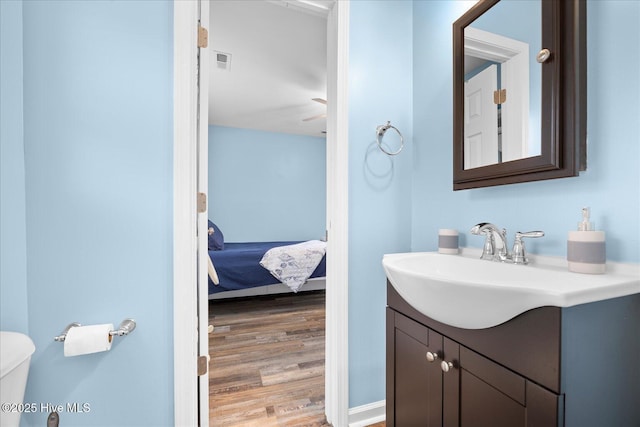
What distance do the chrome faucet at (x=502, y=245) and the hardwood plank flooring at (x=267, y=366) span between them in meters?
1.18

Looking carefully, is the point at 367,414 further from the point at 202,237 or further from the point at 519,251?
the point at 202,237

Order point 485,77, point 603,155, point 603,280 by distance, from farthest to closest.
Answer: point 485,77
point 603,155
point 603,280

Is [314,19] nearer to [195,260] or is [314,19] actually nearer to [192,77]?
[192,77]

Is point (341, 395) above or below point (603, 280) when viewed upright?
below

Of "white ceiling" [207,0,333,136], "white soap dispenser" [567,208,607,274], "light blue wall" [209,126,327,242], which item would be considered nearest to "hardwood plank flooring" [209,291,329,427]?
"white soap dispenser" [567,208,607,274]

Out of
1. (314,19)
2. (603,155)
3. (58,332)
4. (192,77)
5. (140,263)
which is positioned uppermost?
(314,19)

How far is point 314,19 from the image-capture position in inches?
75.0

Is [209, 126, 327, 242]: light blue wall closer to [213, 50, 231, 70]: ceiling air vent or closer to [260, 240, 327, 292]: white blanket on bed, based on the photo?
[260, 240, 327, 292]: white blanket on bed

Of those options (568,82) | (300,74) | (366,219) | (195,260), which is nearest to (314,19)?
(300,74)

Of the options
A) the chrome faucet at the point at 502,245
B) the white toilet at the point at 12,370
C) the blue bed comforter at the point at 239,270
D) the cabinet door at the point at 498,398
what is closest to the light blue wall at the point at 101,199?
the white toilet at the point at 12,370

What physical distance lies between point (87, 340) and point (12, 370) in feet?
0.63

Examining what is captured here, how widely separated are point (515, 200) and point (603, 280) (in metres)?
0.44

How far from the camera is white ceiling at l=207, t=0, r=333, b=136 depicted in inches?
71.9

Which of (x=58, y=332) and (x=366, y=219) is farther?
(x=366, y=219)
